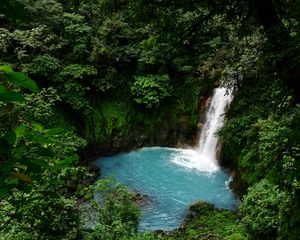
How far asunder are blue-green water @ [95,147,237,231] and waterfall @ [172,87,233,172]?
38mm

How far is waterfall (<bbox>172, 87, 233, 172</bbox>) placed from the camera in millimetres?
13234

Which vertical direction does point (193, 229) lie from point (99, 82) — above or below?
below

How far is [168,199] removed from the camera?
11.0 meters

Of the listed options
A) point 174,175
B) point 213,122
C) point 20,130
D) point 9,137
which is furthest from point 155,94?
point 9,137

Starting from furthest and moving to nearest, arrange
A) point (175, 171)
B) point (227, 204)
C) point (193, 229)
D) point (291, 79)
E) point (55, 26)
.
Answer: point (55, 26)
point (175, 171)
point (227, 204)
point (193, 229)
point (291, 79)

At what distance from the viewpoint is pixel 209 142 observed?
13789mm

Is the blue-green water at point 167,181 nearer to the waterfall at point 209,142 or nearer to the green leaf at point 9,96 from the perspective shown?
the waterfall at point 209,142

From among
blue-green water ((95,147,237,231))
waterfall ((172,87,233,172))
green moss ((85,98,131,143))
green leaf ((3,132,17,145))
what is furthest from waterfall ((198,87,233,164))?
green leaf ((3,132,17,145))

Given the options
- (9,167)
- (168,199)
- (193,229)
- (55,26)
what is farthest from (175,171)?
(9,167)

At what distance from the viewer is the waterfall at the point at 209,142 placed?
13234mm

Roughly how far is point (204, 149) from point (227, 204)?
3.66m

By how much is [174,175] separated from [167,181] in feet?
1.43

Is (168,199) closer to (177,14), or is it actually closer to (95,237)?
(95,237)

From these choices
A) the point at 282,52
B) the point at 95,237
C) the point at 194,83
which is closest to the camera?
the point at 282,52
